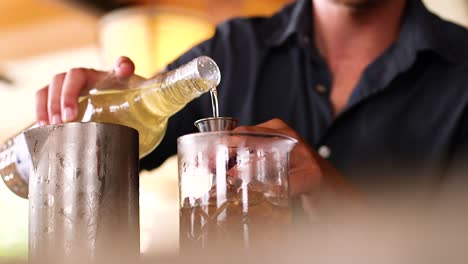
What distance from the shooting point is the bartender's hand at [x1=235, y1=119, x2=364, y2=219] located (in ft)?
2.53

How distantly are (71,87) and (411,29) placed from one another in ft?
2.76

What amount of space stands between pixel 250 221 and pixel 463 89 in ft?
3.09

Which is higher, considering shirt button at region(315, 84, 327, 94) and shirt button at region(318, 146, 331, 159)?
shirt button at region(315, 84, 327, 94)

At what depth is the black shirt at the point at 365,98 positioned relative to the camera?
1.34m

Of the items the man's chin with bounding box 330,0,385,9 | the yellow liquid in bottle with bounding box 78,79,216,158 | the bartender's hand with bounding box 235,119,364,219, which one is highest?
the man's chin with bounding box 330,0,385,9

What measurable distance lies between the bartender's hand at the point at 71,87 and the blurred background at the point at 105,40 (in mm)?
863

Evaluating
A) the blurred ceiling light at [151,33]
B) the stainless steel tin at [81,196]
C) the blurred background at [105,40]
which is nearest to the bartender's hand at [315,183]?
the stainless steel tin at [81,196]

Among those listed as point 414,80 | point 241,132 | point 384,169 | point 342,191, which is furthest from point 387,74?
point 241,132

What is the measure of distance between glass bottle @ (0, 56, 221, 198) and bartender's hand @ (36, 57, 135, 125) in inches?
0.5

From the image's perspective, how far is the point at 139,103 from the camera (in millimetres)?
826

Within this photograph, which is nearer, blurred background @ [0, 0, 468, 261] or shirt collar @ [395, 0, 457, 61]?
shirt collar @ [395, 0, 457, 61]

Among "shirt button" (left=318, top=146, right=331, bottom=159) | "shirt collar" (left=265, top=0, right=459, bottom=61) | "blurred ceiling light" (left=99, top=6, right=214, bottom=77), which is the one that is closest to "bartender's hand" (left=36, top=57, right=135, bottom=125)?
"shirt button" (left=318, top=146, right=331, bottom=159)

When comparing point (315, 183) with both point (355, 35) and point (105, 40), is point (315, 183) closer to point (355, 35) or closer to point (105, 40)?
point (355, 35)

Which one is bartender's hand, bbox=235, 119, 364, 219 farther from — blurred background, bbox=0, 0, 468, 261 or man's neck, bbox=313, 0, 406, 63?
blurred background, bbox=0, 0, 468, 261
